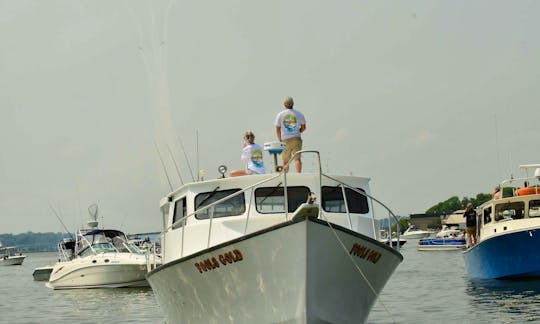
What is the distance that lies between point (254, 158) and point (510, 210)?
49.8 feet

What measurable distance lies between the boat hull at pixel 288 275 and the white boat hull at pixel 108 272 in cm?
2264

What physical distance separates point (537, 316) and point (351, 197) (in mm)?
6791

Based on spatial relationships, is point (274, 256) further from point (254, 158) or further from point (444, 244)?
point (444, 244)

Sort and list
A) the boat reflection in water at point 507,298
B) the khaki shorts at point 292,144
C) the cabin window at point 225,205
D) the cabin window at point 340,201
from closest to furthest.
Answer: the cabin window at point 225,205 → the cabin window at point 340,201 → the khaki shorts at point 292,144 → the boat reflection in water at point 507,298

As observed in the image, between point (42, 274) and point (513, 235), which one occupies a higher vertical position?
point (513, 235)

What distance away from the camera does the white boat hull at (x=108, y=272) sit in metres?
38.4

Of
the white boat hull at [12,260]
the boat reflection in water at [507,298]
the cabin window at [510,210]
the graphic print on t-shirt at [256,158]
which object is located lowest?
the white boat hull at [12,260]

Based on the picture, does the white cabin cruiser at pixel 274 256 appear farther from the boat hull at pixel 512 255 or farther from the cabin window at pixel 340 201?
the boat hull at pixel 512 255

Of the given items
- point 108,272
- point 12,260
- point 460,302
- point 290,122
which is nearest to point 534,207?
point 460,302

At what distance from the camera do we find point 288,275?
572 inches

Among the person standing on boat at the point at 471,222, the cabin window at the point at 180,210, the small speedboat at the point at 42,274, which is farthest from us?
the small speedboat at the point at 42,274

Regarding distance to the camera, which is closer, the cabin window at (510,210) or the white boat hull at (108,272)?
the cabin window at (510,210)

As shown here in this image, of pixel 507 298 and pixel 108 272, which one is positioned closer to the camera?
pixel 507 298

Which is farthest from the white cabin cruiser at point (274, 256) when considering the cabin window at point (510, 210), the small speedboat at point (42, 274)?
the small speedboat at point (42, 274)
